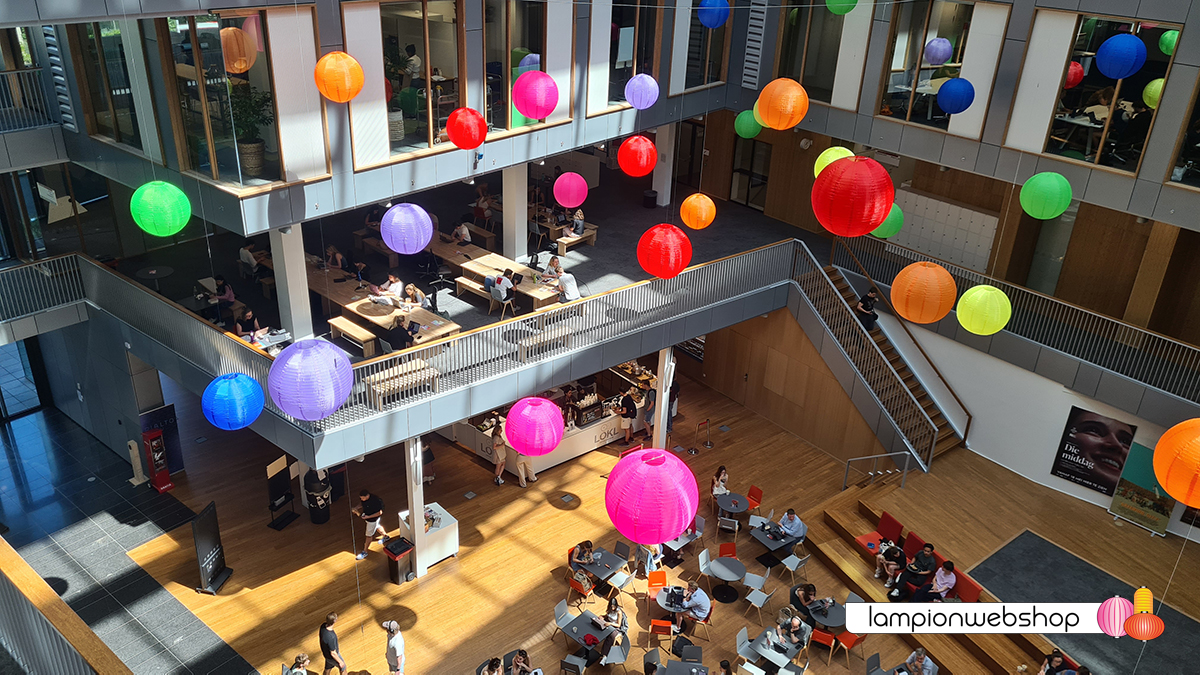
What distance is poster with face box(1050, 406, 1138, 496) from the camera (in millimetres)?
18000

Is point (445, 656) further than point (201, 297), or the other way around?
point (201, 297)

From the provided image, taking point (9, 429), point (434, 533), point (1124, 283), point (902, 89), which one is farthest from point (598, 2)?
point (9, 429)

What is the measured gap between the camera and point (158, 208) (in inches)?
460

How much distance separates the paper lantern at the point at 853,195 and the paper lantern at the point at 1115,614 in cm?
545

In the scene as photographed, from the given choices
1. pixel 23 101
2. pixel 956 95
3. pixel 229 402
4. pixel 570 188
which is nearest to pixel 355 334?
pixel 229 402

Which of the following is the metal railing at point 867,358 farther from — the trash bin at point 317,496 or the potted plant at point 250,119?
the potted plant at point 250,119

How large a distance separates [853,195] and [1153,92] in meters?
8.16

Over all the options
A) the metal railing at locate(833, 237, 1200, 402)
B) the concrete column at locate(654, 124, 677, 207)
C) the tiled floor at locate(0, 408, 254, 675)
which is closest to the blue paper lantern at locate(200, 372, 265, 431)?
the tiled floor at locate(0, 408, 254, 675)

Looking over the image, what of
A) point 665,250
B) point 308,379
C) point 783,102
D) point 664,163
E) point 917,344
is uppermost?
point 783,102

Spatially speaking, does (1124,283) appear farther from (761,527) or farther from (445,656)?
(445,656)

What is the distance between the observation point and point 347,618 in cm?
1631

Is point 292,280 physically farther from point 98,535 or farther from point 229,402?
point 98,535

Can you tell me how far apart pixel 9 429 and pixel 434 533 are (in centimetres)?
1103

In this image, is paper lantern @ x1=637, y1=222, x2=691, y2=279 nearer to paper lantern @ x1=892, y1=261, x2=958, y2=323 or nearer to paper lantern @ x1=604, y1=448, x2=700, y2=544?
paper lantern @ x1=892, y1=261, x2=958, y2=323
